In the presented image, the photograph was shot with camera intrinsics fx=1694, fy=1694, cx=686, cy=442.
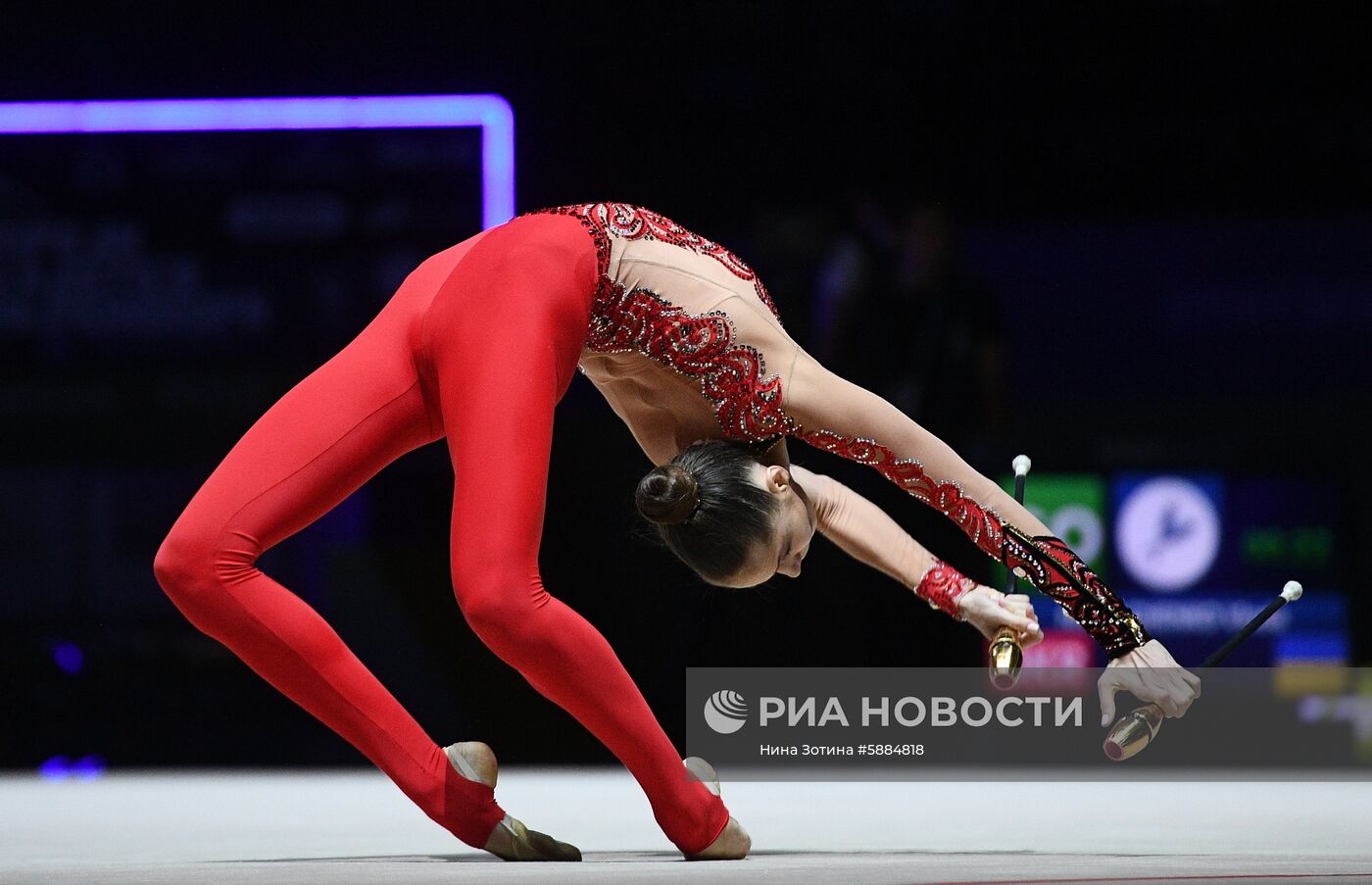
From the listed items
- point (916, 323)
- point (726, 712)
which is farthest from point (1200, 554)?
point (726, 712)

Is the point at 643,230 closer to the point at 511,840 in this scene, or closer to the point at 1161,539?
the point at 511,840

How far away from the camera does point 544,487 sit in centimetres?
218

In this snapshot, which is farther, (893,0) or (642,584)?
(893,0)

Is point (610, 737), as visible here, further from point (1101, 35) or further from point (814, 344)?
point (1101, 35)

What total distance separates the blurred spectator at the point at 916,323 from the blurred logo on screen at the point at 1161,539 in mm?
428

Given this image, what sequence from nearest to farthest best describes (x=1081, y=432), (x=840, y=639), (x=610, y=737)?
1. (x=610, y=737)
2. (x=840, y=639)
3. (x=1081, y=432)

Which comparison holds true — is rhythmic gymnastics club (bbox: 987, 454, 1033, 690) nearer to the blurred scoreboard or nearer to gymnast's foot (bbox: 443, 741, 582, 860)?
gymnast's foot (bbox: 443, 741, 582, 860)

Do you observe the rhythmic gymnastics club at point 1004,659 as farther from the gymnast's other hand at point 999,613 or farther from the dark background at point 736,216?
the dark background at point 736,216

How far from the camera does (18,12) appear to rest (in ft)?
16.3

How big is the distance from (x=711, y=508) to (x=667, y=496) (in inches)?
2.9

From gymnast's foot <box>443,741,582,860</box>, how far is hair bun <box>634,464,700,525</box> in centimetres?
40

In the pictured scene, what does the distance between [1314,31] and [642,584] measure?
259cm

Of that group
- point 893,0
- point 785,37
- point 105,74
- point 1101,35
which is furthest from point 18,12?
point 1101,35

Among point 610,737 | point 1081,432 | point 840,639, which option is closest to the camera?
point 610,737
